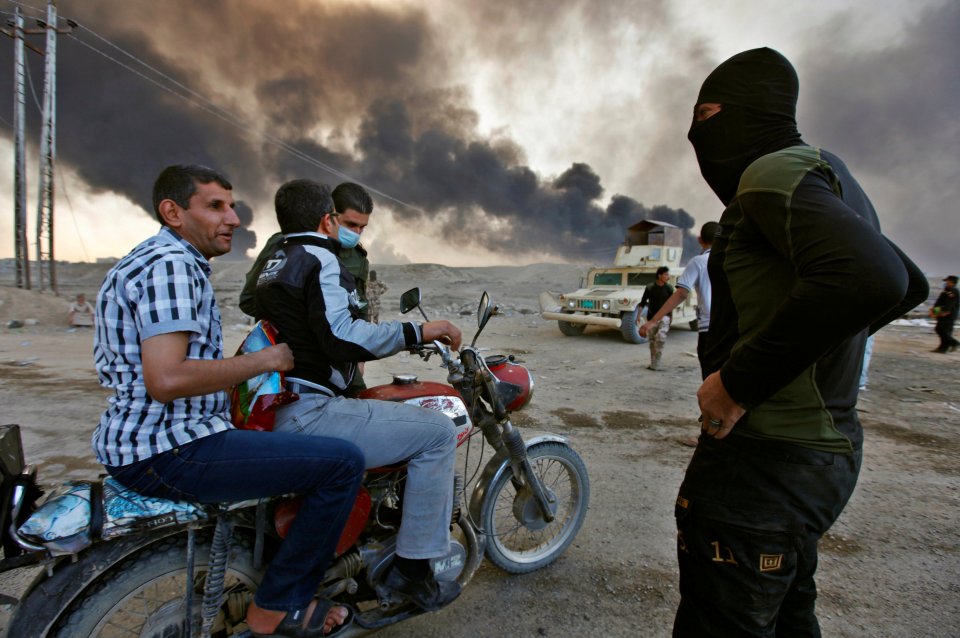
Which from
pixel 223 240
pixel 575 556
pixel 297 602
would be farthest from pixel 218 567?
pixel 575 556

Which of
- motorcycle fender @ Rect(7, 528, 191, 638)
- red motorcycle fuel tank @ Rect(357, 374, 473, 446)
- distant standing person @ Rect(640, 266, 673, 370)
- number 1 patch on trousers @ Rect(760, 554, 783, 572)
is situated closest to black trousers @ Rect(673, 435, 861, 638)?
number 1 patch on trousers @ Rect(760, 554, 783, 572)

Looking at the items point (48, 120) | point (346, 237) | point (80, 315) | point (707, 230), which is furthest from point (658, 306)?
point (48, 120)

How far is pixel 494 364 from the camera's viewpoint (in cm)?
226

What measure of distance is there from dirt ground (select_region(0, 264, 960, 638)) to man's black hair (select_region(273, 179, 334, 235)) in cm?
185

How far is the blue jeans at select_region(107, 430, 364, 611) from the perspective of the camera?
146 centimetres

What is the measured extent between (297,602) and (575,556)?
5.24 ft

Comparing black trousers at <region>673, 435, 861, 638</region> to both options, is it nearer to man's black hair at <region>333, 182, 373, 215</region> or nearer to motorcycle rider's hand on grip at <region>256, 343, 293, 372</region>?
motorcycle rider's hand on grip at <region>256, 343, 293, 372</region>

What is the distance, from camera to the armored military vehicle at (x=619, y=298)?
1018 cm

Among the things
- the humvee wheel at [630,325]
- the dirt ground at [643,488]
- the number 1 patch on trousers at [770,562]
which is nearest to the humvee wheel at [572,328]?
the humvee wheel at [630,325]

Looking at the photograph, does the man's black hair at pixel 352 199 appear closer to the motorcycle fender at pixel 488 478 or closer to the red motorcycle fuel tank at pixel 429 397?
the red motorcycle fuel tank at pixel 429 397

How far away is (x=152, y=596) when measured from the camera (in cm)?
155

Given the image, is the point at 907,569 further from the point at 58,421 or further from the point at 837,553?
the point at 58,421

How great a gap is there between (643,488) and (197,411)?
3.04 metres

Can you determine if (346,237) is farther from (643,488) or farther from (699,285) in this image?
(699,285)
